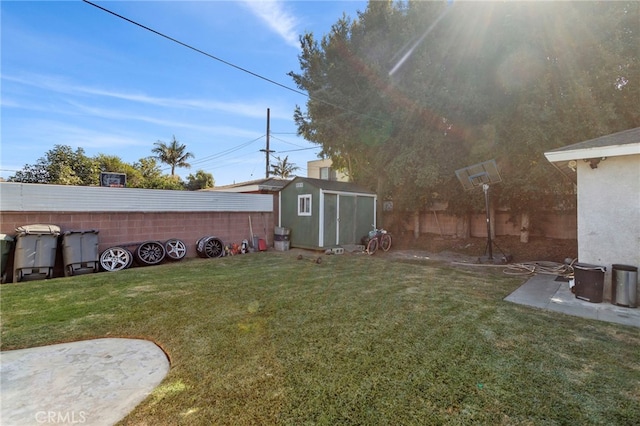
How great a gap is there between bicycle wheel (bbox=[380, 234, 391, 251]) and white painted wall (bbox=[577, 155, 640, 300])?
6080mm

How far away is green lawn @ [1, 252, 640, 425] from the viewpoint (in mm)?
1915

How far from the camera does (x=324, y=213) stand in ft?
31.5

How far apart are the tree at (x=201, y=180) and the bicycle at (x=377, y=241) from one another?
22108 millimetres

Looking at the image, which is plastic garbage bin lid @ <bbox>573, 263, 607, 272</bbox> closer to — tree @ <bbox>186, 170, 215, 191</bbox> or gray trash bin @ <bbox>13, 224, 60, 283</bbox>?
gray trash bin @ <bbox>13, 224, 60, 283</bbox>

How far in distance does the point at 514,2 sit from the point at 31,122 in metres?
16.2

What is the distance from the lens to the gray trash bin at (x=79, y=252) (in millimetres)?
6529

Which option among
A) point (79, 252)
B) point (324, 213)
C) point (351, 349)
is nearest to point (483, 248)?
point (324, 213)

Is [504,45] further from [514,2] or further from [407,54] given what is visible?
[407,54]

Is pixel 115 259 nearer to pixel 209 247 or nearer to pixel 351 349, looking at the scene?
pixel 209 247

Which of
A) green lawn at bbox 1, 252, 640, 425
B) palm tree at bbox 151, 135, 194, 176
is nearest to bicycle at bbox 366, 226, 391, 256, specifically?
green lawn at bbox 1, 252, 640, 425

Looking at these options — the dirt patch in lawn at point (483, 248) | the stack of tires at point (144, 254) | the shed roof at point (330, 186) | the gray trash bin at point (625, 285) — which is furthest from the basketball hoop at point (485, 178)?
the stack of tires at point (144, 254)

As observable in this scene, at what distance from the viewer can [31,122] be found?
10.3 meters

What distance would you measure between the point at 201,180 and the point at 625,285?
97.6 feet

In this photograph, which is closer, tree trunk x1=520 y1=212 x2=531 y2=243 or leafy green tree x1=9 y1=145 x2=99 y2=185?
tree trunk x1=520 y1=212 x2=531 y2=243
